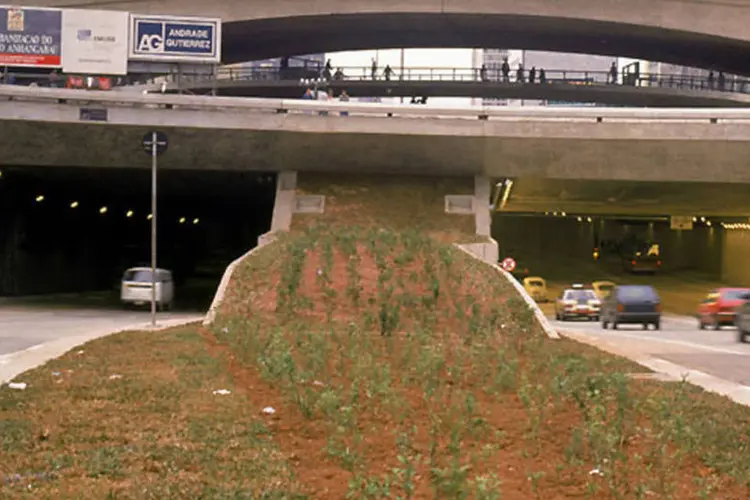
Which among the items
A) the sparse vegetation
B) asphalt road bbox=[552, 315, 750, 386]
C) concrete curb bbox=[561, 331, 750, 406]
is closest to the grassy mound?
the sparse vegetation

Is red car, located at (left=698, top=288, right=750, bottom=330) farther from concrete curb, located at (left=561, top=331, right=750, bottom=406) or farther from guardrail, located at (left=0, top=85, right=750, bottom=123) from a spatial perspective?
concrete curb, located at (left=561, top=331, right=750, bottom=406)

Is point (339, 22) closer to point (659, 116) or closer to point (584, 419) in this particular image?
point (659, 116)

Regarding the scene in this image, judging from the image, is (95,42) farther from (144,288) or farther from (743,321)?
(743,321)

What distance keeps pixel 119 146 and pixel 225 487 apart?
35.5 metres

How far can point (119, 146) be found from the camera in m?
41.6

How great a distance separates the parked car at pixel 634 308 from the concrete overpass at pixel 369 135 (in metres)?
7.64

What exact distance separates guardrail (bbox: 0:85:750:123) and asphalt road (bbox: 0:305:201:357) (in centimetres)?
799

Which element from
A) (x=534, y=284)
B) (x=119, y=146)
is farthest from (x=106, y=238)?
(x=534, y=284)

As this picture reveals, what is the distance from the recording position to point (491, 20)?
72500mm

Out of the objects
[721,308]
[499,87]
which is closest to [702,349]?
[721,308]

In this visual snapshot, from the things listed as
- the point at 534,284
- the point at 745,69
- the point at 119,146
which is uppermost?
the point at 745,69

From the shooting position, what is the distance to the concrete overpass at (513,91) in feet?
280

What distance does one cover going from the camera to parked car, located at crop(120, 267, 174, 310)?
3946 cm

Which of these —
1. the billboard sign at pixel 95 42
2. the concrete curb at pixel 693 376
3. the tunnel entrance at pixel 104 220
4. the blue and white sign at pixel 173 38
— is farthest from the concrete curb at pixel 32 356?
the blue and white sign at pixel 173 38
